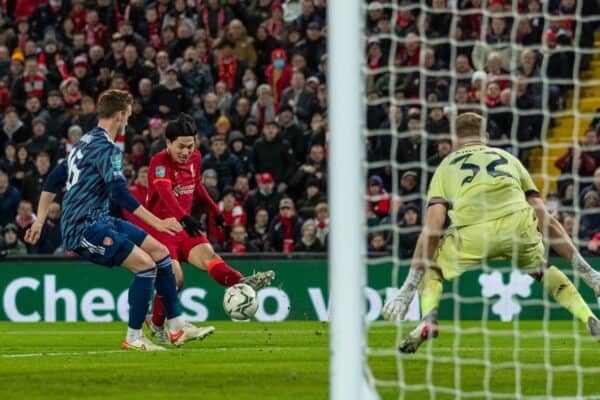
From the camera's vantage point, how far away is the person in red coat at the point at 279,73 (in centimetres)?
2144

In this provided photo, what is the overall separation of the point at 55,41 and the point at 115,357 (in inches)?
493

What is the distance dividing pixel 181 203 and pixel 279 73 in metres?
8.89

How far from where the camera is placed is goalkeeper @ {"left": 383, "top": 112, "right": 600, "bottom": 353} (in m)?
10.6

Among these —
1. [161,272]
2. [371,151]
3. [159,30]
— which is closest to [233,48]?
[159,30]

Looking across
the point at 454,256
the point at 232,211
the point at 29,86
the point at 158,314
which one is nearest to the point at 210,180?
the point at 232,211

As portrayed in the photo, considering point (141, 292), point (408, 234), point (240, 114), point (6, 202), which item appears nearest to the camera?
point (141, 292)

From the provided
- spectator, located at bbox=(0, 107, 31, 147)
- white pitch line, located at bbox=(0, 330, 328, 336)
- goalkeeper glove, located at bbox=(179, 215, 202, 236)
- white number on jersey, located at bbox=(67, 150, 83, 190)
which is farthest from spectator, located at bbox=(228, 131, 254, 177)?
white number on jersey, located at bbox=(67, 150, 83, 190)

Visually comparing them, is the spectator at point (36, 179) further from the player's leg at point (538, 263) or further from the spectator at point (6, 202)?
the player's leg at point (538, 263)

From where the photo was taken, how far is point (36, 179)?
20.0 m

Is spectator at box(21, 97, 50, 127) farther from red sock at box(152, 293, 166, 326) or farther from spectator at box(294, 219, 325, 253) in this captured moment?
red sock at box(152, 293, 166, 326)

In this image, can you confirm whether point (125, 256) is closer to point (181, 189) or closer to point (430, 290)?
point (181, 189)

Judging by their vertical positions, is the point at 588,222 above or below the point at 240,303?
below

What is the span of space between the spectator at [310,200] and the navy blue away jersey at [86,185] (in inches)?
313

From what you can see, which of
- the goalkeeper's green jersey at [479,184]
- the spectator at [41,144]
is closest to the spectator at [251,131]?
the spectator at [41,144]
